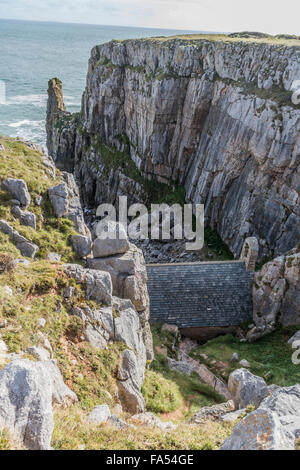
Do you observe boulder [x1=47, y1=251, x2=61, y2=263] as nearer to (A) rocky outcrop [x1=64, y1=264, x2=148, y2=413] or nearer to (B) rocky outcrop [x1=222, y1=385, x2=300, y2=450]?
(A) rocky outcrop [x1=64, y1=264, x2=148, y2=413]

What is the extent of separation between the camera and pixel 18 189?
799 inches

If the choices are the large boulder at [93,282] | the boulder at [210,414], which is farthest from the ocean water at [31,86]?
the boulder at [210,414]

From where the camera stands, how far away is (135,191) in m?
51.6

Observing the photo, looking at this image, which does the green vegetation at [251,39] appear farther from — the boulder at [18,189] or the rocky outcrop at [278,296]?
the boulder at [18,189]

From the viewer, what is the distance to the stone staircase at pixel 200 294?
25891 mm

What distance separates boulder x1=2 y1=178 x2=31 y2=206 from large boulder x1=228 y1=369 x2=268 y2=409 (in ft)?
46.7

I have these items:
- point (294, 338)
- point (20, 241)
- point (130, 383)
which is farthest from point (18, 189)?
point (294, 338)

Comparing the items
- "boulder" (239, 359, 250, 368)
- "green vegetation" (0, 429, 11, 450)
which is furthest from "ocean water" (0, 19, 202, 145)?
"green vegetation" (0, 429, 11, 450)

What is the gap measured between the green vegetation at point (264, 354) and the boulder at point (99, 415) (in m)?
11.8

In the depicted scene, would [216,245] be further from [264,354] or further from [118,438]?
[118,438]

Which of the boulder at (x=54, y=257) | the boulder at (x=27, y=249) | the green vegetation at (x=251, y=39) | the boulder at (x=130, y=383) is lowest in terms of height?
the boulder at (x=130, y=383)

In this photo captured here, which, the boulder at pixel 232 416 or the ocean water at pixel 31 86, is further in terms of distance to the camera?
the ocean water at pixel 31 86
